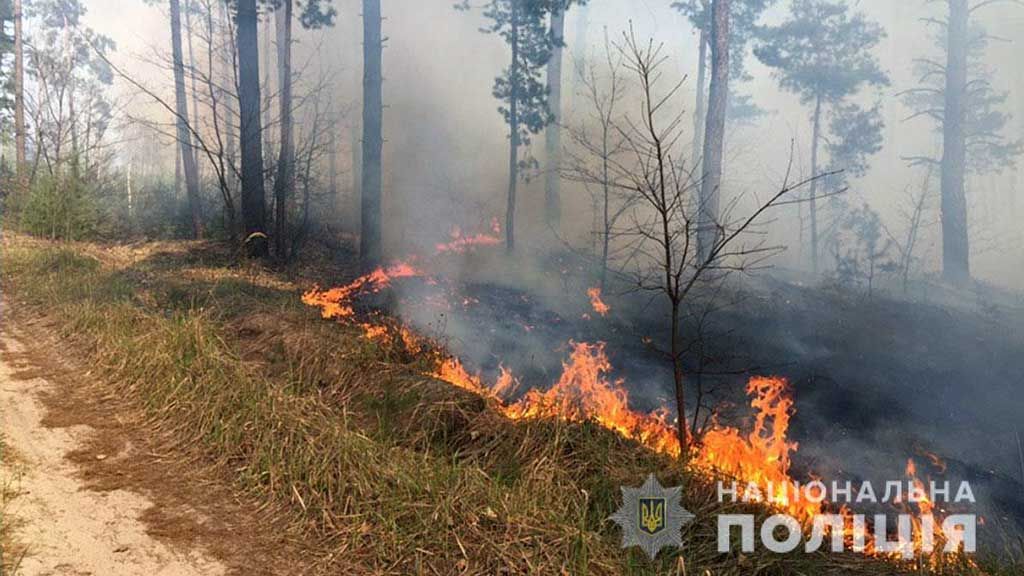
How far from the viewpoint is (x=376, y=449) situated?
13.9 feet

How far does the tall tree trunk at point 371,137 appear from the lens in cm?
1227

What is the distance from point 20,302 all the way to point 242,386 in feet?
18.5

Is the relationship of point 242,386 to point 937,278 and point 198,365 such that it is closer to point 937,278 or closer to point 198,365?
point 198,365

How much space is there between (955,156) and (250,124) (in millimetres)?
18881

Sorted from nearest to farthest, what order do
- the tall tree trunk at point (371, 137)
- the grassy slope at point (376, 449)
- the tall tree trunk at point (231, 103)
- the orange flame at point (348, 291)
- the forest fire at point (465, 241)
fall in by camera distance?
the grassy slope at point (376, 449)
the orange flame at point (348, 291)
the tall tree trunk at point (231, 103)
the tall tree trunk at point (371, 137)
the forest fire at point (465, 241)


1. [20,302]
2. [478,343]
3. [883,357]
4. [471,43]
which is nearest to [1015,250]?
[883,357]

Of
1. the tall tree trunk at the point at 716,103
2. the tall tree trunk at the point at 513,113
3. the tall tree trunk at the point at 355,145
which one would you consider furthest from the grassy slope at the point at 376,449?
the tall tree trunk at the point at 355,145

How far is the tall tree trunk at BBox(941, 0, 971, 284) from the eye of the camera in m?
16.2

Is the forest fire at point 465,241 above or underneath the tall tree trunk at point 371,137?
underneath

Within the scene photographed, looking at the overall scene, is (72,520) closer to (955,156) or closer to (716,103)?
(716,103)

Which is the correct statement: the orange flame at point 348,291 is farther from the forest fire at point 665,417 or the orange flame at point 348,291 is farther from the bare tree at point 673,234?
the bare tree at point 673,234

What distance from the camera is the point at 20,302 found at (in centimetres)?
807

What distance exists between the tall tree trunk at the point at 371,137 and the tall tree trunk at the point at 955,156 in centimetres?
1587

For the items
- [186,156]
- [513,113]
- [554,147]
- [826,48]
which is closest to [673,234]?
[513,113]
